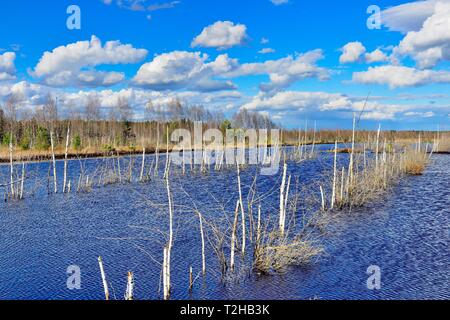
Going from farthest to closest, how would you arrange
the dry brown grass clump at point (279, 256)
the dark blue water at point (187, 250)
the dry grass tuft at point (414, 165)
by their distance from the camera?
1. the dry grass tuft at point (414, 165)
2. the dry brown grass clump at point (279, 256)
3. the dark blue water at point (187, 250)

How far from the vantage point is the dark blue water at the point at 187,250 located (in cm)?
752

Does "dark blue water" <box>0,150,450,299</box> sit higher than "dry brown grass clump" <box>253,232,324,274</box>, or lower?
lower

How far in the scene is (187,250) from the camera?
9.79 metres

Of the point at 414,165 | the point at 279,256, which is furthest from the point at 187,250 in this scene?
the point at 414,165

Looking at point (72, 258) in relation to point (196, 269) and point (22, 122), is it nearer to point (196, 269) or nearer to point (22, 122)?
point (196, 269)

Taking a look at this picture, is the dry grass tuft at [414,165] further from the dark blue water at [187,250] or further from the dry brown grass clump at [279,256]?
the dry brown grass clump at [279,256]

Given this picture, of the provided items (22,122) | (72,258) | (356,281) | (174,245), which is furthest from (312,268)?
(22,122)

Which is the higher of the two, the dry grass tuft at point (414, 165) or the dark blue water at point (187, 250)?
the dry grass tuft at point (414, 165)

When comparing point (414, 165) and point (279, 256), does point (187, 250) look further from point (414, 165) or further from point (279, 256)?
point (414, 165)

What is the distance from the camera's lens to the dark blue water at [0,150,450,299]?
296 inches

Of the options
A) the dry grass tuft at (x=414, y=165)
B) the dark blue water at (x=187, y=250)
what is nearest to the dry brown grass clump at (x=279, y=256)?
the dark blue water at (x=187, y=250)

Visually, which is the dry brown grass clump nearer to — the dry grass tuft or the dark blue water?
the dark blue water

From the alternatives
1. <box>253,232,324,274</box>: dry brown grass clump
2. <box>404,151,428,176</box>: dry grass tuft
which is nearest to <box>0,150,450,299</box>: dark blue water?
<box>253,232,324,274</box>: dry brown grass clump
